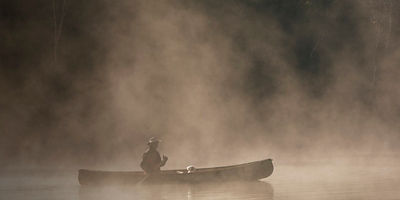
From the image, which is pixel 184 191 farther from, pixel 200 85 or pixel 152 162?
pixel 200 85

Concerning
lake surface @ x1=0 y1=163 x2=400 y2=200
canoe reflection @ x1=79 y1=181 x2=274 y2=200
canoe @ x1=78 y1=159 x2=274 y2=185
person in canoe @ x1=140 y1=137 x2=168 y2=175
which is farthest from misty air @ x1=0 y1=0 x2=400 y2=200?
person in canoe @ x1=140 y1=137 x2=168 y2=175

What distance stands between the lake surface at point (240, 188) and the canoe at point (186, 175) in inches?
7.3

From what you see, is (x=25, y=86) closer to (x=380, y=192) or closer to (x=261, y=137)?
(x=261, y=137)

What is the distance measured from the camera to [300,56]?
36125mm

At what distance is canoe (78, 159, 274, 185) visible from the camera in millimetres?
17406

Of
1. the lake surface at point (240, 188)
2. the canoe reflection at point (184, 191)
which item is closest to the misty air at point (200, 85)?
the lake surface at point (240, 188)

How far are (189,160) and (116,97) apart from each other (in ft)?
17.9

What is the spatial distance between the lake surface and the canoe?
7.3 inches

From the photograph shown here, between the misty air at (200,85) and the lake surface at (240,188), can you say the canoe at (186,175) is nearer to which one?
the lake surface at (240,188)

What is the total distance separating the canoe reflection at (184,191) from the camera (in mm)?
15055

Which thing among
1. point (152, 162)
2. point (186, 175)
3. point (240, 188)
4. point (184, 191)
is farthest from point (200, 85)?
point (184, 191)

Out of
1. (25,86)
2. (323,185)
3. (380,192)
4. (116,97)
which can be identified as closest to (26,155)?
(25,86)

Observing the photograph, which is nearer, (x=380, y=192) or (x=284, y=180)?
(x=380, y=192)

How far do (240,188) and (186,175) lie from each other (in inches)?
58.4
